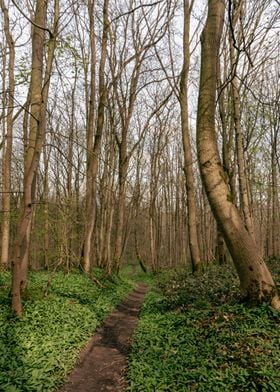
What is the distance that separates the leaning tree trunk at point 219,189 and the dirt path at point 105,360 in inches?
108

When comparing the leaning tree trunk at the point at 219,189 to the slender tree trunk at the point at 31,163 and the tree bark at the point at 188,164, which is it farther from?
the tree bark at the point at 188,164

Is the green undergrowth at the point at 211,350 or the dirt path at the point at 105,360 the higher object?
the green undergrowth at the point at 211,350

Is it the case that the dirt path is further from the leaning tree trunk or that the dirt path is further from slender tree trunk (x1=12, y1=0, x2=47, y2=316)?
the leaning tree trunk

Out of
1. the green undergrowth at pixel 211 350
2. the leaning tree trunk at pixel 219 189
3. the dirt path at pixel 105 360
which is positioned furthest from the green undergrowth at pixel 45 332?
the leaning tree trunk at pixel 219 189

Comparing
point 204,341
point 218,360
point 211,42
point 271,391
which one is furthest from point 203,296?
point 211,42

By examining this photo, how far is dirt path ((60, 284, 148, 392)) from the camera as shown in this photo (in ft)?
15.9

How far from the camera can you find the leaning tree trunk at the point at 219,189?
5945 mm

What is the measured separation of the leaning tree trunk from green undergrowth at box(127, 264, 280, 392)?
1.39 feet

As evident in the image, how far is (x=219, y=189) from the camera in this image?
621cm

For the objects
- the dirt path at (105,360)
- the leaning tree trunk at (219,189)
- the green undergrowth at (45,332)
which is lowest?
the dirt path at (105,360)

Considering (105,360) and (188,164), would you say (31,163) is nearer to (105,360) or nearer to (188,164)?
(105,360)

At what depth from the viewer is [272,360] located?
4473 millimetres

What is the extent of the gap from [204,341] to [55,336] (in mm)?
2828

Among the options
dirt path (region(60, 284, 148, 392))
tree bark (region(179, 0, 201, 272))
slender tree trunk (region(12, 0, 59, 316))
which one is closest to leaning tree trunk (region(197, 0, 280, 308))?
dirt path (region(60, 284, 148, 392))
